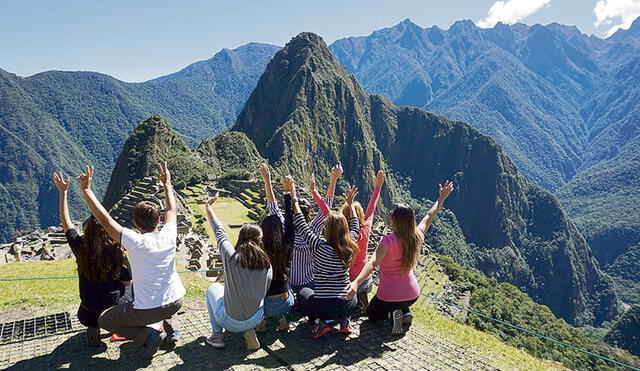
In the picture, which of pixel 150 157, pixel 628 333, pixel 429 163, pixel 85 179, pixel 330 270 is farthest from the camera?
pixel 429 163

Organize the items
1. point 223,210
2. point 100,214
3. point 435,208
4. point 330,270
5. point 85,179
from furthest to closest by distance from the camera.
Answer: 1. point 223,210
2. point 435,208
3. point 330,270
4. point 85,179
5. point 100,214

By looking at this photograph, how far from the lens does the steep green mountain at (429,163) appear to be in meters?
117

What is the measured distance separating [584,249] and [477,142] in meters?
59.1

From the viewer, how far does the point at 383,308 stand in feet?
18.3

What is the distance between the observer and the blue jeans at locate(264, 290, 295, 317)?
5078 mm

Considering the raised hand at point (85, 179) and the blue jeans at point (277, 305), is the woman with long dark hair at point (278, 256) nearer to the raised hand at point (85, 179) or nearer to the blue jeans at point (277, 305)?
the blue jeans at point (277, 305)

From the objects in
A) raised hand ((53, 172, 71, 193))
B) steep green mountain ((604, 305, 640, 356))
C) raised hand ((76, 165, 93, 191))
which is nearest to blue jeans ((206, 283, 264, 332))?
raised hand ((76, 165, 93, 191))

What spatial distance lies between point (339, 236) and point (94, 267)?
2.76m

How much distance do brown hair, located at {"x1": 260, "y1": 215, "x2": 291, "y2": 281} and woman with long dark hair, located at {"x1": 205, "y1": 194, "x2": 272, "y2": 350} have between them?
0.94ft

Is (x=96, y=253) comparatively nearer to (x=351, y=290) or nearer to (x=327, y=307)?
(x=327, y=307)

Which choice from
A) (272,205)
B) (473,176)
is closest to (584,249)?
(473,176)

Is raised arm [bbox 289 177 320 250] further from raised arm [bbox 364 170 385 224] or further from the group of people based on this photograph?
raised arm [bbox 364 170 385 224]

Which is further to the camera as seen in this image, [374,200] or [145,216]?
[374,200]

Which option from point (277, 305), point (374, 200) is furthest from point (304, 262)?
point (374, 200)
